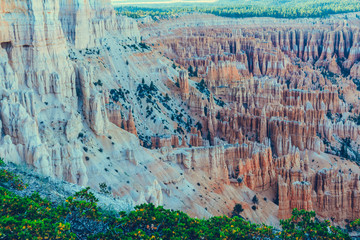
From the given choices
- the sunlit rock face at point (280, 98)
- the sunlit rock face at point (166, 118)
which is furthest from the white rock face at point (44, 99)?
the sunlit rock face at point (280, 98)

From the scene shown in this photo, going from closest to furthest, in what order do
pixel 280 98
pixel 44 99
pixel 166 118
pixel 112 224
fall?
1. pixel 112 224
2. pixel 44 99
3. pixel 166 118
4. pixel 280 98

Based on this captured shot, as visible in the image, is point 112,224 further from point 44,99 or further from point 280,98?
point 280,98

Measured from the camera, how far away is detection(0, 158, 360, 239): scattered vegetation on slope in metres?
19.5

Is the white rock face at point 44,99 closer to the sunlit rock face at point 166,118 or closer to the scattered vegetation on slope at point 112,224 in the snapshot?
the sunlit rock face at point 166,118

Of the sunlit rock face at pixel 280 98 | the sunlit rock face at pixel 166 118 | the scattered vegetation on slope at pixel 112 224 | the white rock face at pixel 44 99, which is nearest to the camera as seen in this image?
the scattered vegetation on slope at pixel 112 224

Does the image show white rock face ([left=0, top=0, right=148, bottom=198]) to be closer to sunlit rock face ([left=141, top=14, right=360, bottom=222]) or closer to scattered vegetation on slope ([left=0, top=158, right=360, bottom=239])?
scattered vegetation on slope ([left=0, top=158, right=360, bottom=239])

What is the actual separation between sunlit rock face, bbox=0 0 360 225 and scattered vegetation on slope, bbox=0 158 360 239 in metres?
8.71

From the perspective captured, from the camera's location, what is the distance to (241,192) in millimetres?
46469

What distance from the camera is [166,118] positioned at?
60.8 m

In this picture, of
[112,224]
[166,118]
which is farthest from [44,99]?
[166,118]

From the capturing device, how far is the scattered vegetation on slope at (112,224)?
766 inches

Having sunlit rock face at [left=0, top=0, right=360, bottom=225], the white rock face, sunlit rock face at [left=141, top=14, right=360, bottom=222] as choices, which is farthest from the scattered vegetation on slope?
sunlit rock face at [left=141, top=14, right=360, bottom=222]

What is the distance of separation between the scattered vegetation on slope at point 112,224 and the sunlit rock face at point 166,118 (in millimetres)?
8708

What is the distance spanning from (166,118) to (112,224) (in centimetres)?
3930
